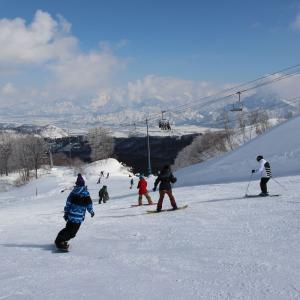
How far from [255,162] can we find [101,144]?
10087cm

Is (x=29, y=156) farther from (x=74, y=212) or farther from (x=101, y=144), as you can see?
(x=74, y=212)

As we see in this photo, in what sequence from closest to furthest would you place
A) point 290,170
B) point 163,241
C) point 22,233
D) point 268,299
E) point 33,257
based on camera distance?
1. point 268,299
2. point 33,257
3. point 163,241
4. point 22,233
5. point 290,170

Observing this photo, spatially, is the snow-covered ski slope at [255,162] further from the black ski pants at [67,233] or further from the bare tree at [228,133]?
the bare tree at [228,133]

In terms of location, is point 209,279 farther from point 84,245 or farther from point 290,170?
point 290,170

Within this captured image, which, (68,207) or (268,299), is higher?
(68,207)

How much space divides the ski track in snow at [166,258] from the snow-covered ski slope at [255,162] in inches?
552

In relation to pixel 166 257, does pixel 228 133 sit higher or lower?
higher

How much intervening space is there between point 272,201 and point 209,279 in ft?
30.6

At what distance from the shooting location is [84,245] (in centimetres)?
1080

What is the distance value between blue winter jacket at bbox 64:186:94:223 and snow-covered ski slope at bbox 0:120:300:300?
778mm

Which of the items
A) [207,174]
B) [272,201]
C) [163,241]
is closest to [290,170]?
[207,174]

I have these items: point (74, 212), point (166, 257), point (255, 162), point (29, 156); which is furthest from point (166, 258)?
point (29, 156)

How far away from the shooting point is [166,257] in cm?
906

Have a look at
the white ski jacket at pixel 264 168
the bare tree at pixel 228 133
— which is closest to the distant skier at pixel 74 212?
the white ski jacket at pixel 264 168
